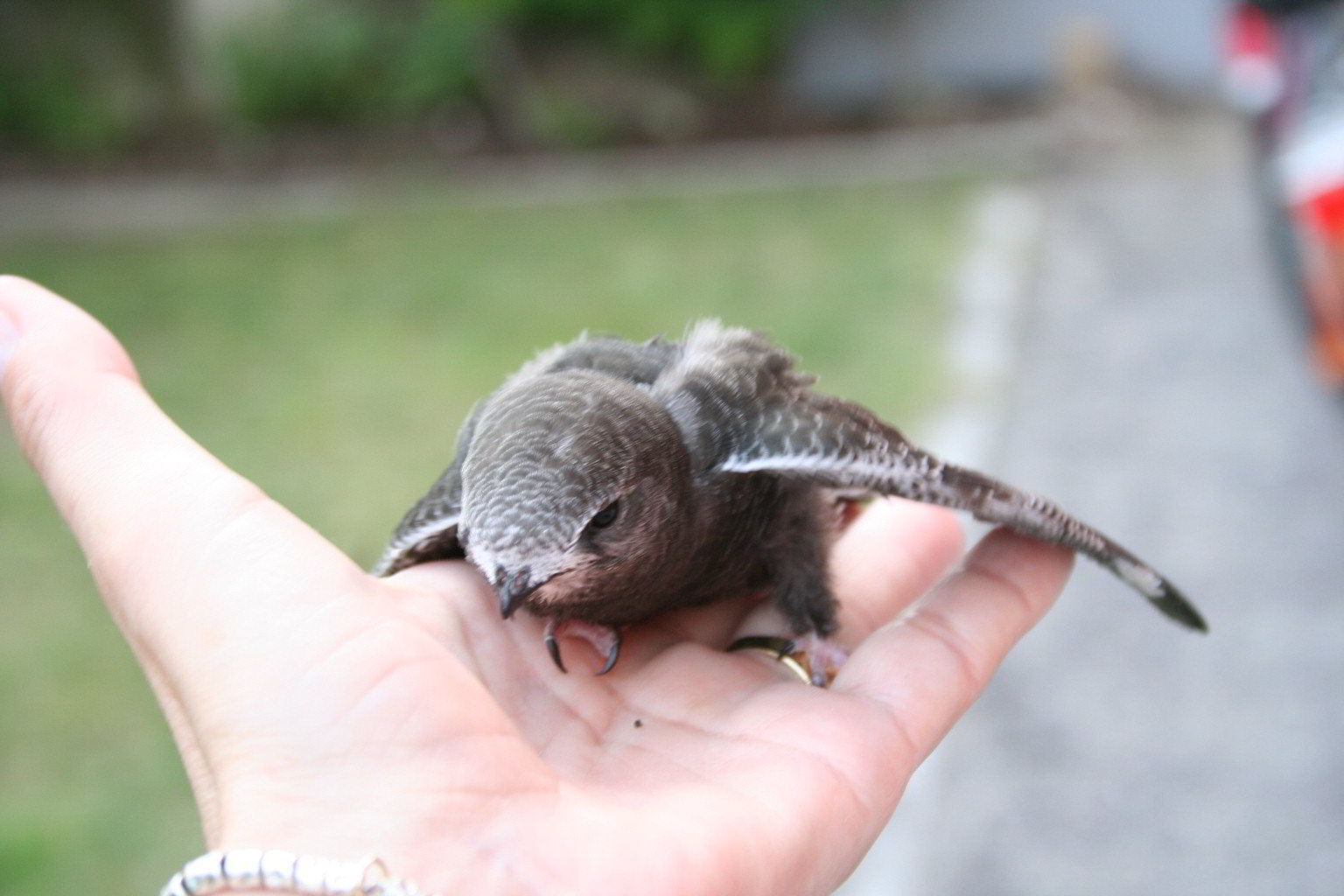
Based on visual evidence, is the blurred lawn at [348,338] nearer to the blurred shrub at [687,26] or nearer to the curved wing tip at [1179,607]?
the blurred shrub at [687,26]

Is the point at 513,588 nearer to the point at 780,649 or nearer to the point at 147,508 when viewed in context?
the point at 147,508

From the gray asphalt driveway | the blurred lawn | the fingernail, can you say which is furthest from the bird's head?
the blurred lawn

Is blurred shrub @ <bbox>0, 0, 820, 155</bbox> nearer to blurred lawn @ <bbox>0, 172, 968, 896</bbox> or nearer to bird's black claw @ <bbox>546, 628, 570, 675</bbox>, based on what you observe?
blurred lawn @ <bbox>0, 172, 968, 896</bbox>

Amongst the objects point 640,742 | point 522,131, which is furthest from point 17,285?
point 522,131

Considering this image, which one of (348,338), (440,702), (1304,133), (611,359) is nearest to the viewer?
(440,702)

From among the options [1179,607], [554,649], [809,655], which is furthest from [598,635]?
[1179,607]

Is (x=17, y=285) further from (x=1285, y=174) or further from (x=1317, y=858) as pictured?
(x=1285, y=174)
